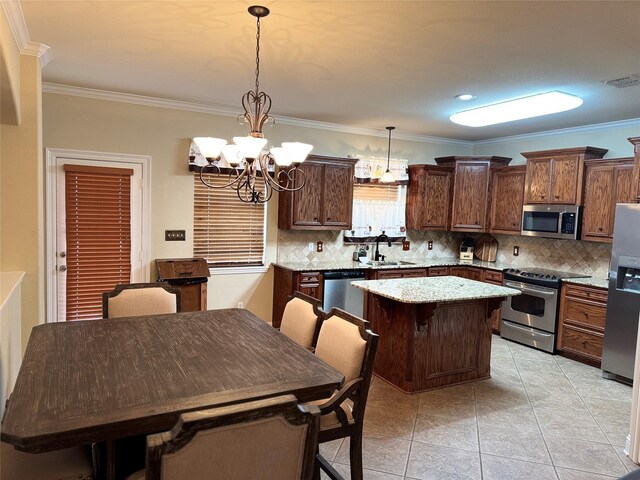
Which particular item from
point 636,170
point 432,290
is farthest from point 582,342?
point 432,290

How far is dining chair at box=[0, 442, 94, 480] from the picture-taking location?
1.59 m

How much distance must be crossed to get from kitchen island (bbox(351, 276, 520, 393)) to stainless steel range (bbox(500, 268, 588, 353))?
1219 millimetres

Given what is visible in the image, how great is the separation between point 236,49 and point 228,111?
1879 mm

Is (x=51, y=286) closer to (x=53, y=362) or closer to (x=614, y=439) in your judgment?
(x=53, y=362)

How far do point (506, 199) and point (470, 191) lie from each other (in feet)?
1.59

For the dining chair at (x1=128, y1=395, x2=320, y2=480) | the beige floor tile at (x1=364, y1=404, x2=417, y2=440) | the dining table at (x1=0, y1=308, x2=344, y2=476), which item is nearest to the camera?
the dining chair at (x1=128, y1=395, x2=320, y2=480)

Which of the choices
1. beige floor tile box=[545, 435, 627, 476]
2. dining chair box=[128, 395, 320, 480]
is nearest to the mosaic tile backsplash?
beige floor tile box=[545, 435, 627, 476]

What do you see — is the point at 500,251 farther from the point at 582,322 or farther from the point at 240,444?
the point at 240,444

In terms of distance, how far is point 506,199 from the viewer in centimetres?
572

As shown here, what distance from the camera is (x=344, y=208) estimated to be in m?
5.47

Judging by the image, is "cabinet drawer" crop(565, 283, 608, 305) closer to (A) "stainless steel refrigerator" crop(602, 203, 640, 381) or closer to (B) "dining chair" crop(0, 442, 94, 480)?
(A) "stainless steel refrigerator" crop(602, 203, 640, 381)

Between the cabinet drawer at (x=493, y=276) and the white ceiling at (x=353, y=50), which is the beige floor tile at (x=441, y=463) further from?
the cabinet drawer at (x=493, y=276)

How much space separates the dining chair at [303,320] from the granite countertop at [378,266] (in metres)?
1.99

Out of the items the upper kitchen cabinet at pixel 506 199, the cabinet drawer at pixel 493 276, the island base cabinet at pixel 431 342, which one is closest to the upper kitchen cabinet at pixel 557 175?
the upper kitchen cabinet at pixel 506 199
